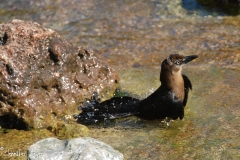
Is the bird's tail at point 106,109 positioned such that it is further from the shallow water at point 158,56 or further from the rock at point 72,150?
the rock at point 72,150

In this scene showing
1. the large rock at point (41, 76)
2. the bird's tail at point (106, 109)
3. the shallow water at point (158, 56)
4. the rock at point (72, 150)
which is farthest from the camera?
the bird's tail at point (106, 109)

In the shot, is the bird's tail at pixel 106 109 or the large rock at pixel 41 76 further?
the bird's tail at pixel 106 109

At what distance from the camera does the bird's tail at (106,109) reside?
5.84 metres

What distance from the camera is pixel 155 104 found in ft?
19.5

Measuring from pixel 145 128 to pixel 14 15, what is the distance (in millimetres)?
5830

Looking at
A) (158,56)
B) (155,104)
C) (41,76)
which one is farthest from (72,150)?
(158,56)

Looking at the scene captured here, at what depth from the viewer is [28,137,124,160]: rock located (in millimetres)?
3973

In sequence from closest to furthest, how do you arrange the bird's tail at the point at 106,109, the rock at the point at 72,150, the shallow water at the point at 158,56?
1. the rock at the point at 72,150
2. the shallow water at the point at 158,56
3. the bird's tail at the point at 106,109

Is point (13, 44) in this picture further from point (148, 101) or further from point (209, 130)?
point (209, 130)

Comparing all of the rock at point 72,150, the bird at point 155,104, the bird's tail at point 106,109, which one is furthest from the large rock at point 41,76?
the rock at point 72,150

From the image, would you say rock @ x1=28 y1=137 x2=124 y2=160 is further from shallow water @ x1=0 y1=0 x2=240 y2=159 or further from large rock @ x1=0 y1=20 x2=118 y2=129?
large rock @ x1=0 y1=20 x2=118 y2=129

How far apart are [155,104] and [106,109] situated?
62 cm

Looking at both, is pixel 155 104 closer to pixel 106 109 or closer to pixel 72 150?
pixel 106 109

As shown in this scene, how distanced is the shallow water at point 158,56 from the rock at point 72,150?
0.73 m
